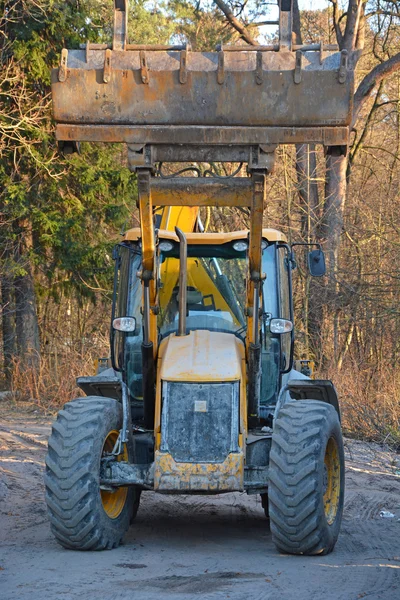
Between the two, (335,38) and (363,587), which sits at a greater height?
(335,38)

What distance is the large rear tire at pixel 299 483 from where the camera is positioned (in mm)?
6656

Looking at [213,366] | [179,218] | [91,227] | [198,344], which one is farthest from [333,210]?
[213,366]

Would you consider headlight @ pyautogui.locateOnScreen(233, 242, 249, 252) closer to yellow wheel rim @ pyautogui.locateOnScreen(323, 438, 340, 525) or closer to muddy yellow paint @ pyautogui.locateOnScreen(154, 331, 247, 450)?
muddy yellow paint @ pyautogui.locateOnScreen(154, 331, 247, 450)

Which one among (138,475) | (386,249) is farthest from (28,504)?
(386,249)

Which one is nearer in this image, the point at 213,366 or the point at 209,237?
the point at 213,366

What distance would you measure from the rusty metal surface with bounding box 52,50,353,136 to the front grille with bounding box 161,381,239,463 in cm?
197

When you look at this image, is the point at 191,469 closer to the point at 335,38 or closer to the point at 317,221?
the point at 317,221

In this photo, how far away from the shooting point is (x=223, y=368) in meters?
7.36

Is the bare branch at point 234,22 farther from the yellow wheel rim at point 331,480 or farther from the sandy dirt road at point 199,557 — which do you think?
the yellow wheel rim at point 331,480

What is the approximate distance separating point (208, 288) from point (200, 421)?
5.45 feet

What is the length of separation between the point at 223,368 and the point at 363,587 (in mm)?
2099

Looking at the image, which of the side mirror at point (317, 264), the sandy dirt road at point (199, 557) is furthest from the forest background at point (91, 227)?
the side mirror at point (317, 264)

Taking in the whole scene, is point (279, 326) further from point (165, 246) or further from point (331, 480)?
point (331, 480)

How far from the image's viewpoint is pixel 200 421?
724 centimetres
